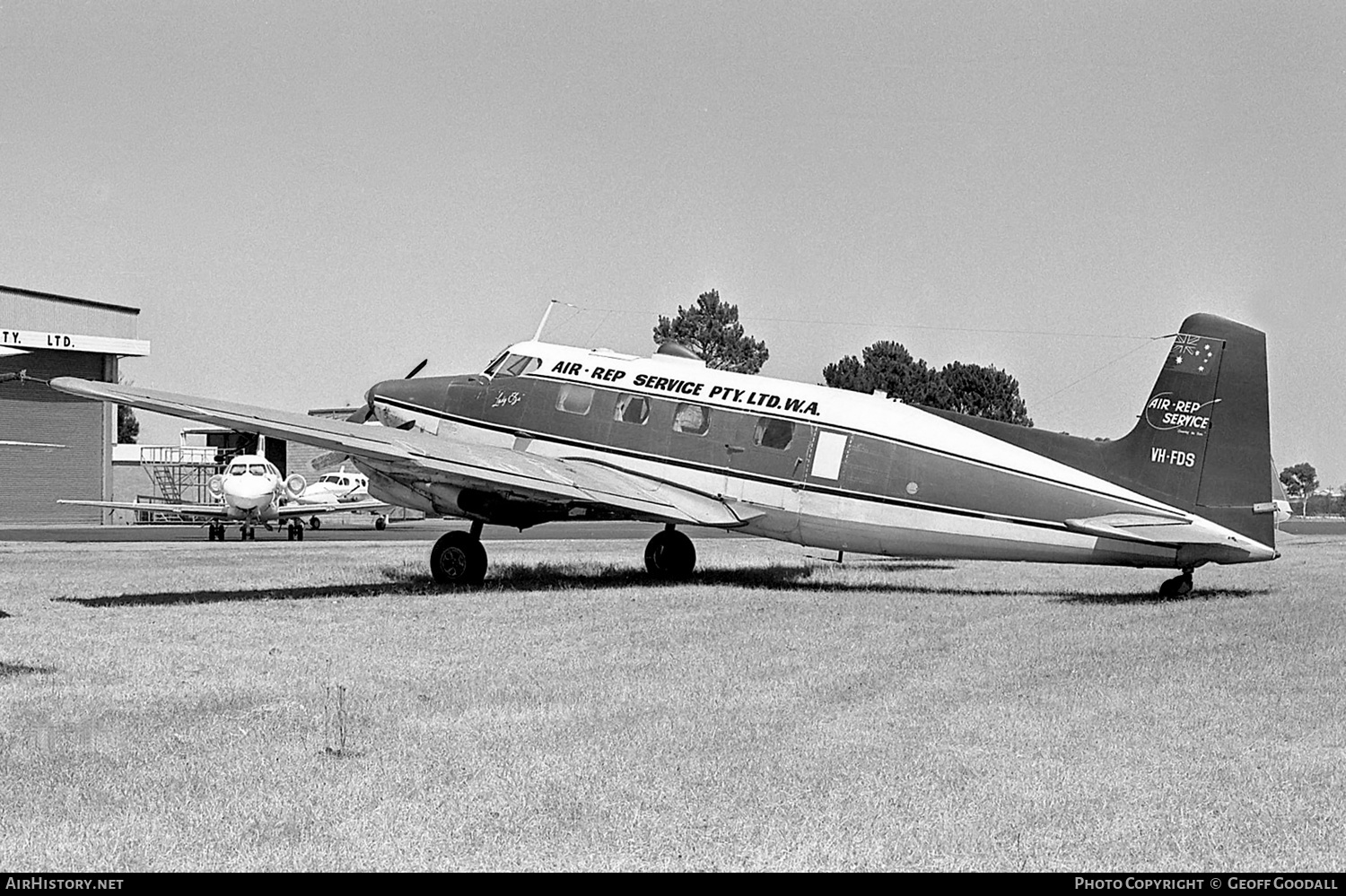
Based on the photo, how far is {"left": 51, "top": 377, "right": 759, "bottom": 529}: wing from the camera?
15602mm

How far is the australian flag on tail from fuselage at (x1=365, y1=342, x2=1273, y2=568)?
61.0 inches

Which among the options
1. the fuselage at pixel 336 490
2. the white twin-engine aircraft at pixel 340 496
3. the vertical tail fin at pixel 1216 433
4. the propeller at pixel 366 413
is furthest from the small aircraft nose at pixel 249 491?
the vertical tail fin at pixel 1216 433

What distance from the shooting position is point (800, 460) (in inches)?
669

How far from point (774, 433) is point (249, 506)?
27501 millimetres

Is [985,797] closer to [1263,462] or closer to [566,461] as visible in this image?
[1263,462]

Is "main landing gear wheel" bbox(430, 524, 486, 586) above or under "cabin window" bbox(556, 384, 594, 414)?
under

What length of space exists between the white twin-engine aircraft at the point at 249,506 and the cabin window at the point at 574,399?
905 inches

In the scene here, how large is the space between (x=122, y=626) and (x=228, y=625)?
1011 mm

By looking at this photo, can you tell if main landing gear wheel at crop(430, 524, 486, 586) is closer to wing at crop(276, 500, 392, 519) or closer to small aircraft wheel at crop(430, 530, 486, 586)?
small aircraft wheel at crop(430, 530, 486, 586)

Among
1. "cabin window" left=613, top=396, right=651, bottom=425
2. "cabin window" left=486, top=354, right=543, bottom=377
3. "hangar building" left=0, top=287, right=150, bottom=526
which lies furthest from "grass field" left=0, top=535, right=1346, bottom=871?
"hangar building" left=0, top=287, right=150, bottom=526

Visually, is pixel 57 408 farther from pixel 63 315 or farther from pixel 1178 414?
pixel 1178 414

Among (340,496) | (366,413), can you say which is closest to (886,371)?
(340,496)
